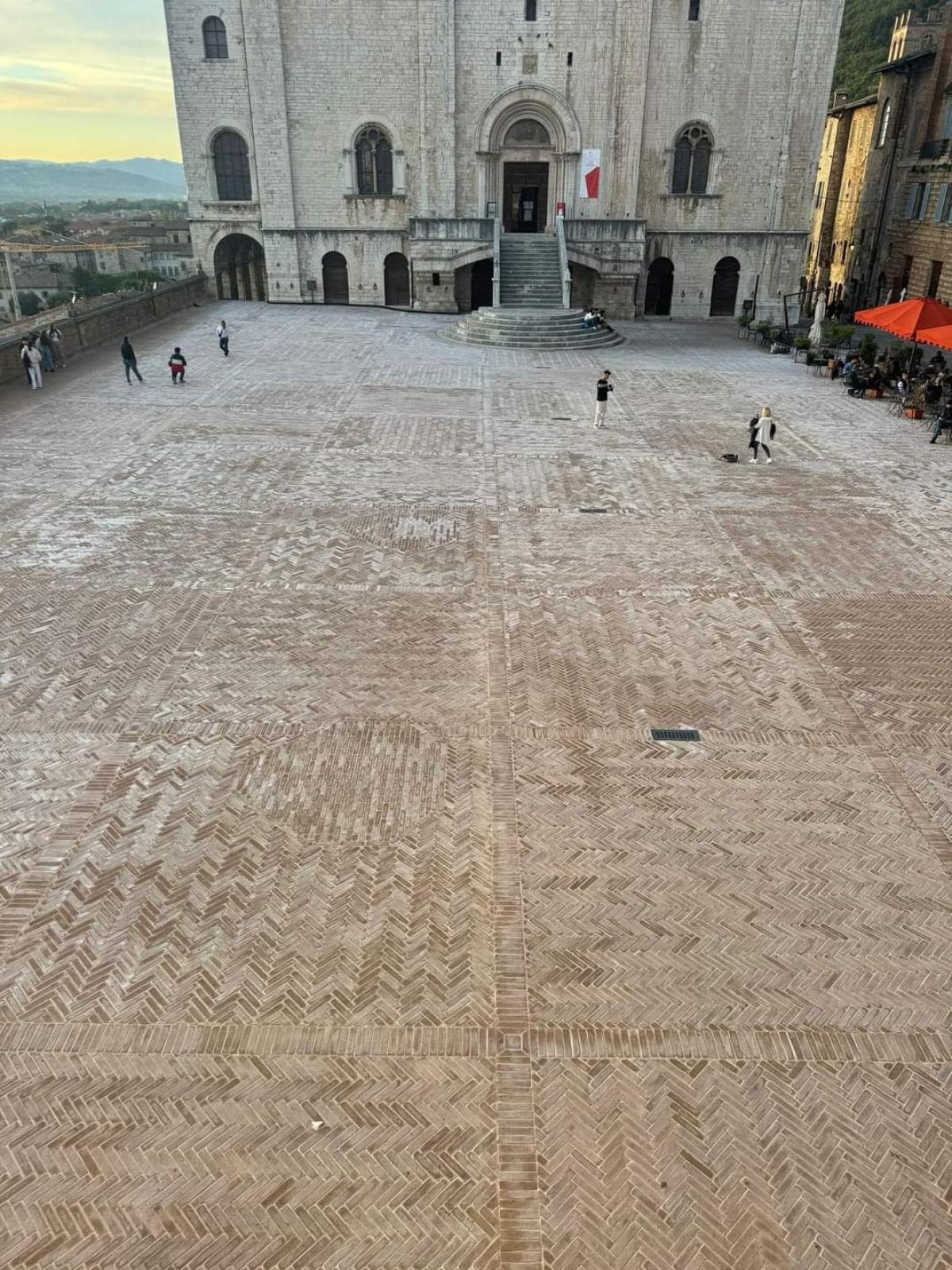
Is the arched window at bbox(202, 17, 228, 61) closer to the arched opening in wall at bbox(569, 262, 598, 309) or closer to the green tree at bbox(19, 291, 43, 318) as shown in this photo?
the arched opening in wall at bbox(569, 262, 598, 309)

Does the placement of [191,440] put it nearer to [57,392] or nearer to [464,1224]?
[57,392]

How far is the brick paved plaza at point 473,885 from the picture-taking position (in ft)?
17.3

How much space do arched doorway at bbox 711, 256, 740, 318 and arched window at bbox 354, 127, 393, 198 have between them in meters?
14.7

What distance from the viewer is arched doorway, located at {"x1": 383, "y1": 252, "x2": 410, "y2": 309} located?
128 ft

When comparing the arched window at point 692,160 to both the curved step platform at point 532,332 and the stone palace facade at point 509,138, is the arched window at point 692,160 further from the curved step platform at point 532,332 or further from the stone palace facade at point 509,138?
the curved step platform at point 532,332

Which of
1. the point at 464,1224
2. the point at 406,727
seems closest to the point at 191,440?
the point at 406,727

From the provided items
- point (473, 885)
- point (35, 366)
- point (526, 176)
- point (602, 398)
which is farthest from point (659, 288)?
point (473, 885)

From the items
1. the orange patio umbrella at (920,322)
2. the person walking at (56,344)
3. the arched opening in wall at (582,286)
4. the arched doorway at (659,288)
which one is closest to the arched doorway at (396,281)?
the arched opening in wall at (582,286)

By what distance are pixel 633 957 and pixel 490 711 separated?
3.62 metres

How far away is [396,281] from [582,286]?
843 cm

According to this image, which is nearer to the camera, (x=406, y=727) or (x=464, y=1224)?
(x=464, y=1224)

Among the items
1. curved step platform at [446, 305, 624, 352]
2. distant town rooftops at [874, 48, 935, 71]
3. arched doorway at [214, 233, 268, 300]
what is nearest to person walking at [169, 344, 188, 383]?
curved step platform at [446, 305, 624, 352]

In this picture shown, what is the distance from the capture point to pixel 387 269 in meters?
39.1

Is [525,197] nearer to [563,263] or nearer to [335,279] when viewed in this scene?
[563,263]
